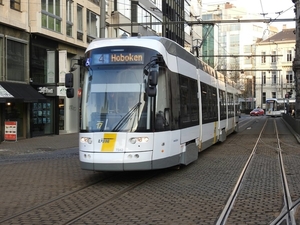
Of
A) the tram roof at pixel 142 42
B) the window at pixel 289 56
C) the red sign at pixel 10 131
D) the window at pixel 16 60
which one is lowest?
the red sign at pixel 10 131

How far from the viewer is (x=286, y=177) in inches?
397

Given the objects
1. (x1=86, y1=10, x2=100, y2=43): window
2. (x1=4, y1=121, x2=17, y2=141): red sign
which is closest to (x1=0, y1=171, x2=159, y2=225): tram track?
(x1=4, y1=121, x2=17, y2=141): red sign

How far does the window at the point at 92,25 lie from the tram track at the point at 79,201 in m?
21.4

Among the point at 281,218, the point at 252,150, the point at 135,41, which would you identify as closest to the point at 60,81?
the point at 252,150

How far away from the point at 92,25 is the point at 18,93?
12.0 m

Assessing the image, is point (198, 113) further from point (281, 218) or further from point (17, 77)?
point (17, 77)

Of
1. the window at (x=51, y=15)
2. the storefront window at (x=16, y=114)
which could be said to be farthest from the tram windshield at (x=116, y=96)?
the window at (x=51, y=15)

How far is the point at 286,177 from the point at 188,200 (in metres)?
3.59

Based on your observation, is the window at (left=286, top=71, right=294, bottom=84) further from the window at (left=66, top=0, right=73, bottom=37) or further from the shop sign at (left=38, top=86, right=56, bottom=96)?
the shop sign at (left=38, top=86, right=56, bottom=96)

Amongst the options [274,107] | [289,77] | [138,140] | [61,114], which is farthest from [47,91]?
[289,77]

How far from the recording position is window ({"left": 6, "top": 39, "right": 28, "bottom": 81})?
21.6 m

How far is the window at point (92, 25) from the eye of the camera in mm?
30188

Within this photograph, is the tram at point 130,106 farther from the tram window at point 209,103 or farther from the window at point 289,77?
the window at point 289,77

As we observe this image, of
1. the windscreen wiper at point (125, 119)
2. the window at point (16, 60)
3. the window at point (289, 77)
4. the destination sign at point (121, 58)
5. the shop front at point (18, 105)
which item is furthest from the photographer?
the window at point (289, 77)
